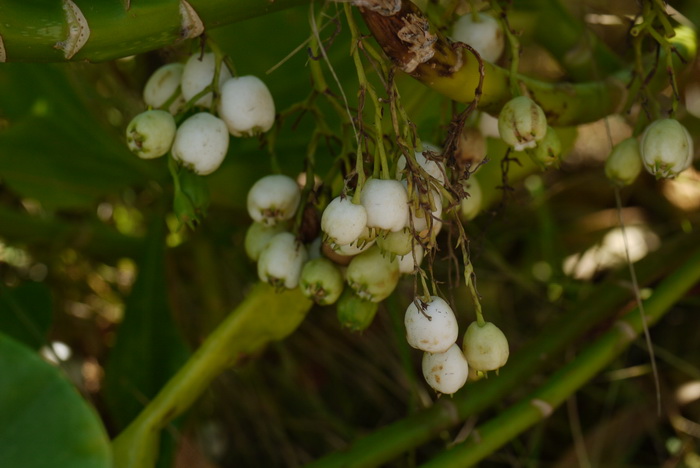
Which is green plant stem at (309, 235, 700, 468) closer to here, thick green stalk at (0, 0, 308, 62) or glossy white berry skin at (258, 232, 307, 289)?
glossy white berry skin at (258, 232, 307, 289)

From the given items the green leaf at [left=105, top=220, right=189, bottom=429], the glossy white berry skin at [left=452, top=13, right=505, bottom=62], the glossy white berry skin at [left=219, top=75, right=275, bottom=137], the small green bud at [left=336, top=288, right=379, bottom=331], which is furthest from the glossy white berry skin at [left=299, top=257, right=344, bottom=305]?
the green leaf at [left=105, top=220, right=189, bottom=429]

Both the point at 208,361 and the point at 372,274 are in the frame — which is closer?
the point at 372,274

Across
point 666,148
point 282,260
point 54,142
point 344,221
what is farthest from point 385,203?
point 54,142

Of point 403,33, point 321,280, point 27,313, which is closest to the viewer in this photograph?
point 403,33

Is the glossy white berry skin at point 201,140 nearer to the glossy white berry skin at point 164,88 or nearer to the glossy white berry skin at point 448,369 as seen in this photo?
the glossy white berry skin at point 164,88

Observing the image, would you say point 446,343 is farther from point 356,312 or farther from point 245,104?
point 245,104

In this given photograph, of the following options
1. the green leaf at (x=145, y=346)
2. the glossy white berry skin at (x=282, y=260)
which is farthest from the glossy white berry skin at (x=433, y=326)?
the green leaf at (x=145, y=346)
